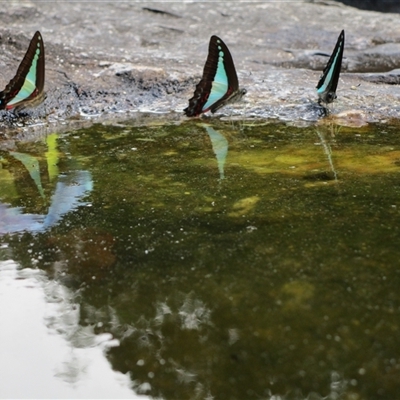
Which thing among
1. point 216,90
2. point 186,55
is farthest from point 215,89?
point 186,55

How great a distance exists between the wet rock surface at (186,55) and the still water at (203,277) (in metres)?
1.32

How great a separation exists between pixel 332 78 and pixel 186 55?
238cm

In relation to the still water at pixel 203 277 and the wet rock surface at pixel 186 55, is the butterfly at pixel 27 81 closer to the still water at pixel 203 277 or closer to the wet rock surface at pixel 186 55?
the wet rock surface at pixel 186 55

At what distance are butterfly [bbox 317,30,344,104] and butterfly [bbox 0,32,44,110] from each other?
2.05 meters

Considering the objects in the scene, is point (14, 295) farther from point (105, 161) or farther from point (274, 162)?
point (274, 162)

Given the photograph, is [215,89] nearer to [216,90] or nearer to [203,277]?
[216,90]

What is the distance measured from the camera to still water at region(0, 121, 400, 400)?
1561mm

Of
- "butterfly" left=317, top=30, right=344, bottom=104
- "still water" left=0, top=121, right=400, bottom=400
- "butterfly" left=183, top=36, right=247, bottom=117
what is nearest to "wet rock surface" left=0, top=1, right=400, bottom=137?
"butterfly" left=317, top=30, right=344, bottom=104

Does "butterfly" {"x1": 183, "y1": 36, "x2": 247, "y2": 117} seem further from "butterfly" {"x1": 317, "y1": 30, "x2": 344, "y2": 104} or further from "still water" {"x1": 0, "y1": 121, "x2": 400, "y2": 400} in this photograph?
"still water" {"x1": 0, "y1": 121, "x2": 400, "y2": 400}

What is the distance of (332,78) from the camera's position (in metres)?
4.33

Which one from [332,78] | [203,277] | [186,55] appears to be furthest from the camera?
[186,55]

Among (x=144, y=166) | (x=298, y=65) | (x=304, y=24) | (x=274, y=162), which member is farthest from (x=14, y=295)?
(x=304, y=24)

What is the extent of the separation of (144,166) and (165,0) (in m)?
5.66

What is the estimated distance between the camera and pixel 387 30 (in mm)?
7633
